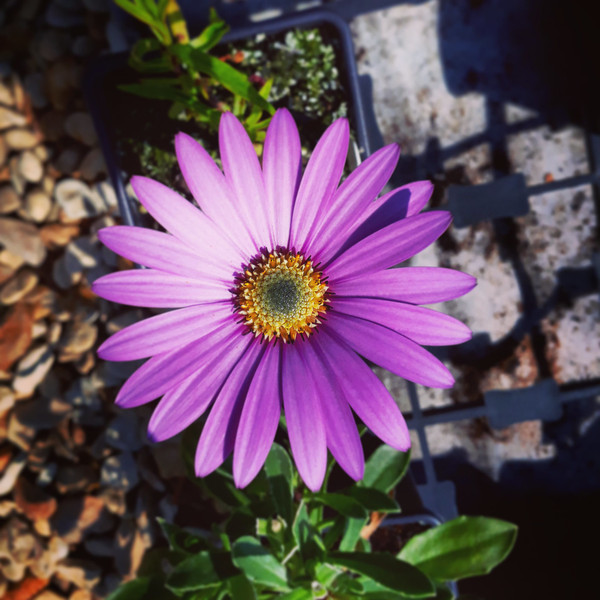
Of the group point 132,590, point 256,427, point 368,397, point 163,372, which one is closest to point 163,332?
point 163,372

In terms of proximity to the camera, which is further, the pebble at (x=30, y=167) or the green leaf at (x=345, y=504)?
the pebble at (x=30, y=167)

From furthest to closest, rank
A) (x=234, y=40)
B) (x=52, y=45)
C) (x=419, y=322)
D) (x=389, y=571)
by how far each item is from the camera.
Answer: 1. (x=52, y=45)
2. (x=234, y=40)
3. (x=389, y=571)
4. (x=419, y=322)

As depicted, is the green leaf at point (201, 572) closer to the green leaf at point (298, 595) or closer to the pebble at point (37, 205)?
the green leaf at point (298, 595)

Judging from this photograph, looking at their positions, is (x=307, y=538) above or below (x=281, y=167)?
below

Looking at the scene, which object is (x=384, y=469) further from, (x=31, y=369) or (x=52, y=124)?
(x=52, y=124)

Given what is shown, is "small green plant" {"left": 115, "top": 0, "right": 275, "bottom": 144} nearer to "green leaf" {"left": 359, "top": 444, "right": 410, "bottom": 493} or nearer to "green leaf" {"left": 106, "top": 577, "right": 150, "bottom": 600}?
"green leaf" {"left": 359, "top": 444, "right": 410, "bottom": 493}

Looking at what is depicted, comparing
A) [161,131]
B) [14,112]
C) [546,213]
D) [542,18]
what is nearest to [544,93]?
[542,18]

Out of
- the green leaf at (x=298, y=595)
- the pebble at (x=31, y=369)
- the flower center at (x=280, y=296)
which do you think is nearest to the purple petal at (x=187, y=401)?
the flower center at (x=280, y=296)
